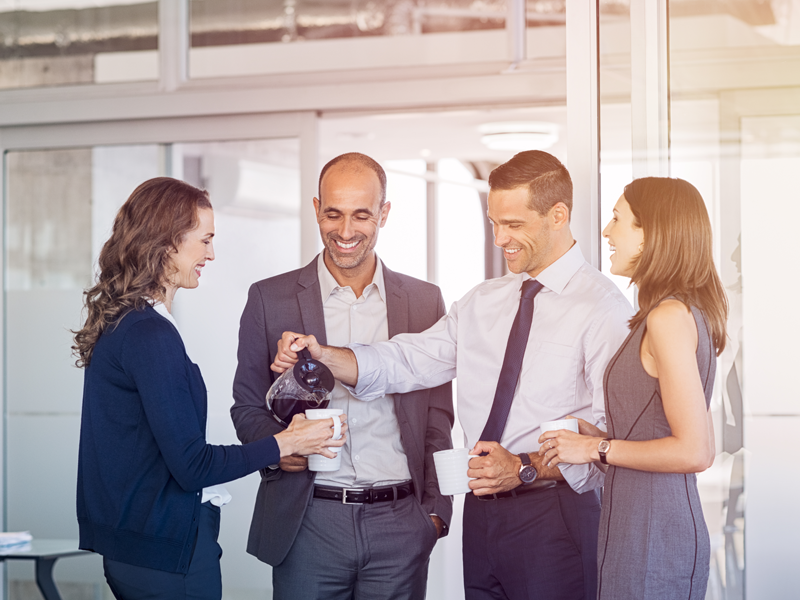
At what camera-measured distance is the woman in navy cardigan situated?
1.82m

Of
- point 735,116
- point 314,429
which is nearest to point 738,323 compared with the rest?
point 735,116

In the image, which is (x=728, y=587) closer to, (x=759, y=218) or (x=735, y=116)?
(x=759, y=218)

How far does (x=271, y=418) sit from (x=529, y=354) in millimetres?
710

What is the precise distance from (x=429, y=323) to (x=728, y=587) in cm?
118

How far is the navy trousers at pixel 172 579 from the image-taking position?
185 centimetres

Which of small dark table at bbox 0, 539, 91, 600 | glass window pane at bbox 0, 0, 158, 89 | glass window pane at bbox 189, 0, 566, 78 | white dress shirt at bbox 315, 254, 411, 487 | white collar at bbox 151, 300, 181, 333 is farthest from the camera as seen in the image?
glass window pane at bbox 0, 0, 158, 89

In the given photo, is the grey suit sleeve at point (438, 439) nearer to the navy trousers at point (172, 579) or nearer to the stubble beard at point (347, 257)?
the stubble beard at point (347, 257)

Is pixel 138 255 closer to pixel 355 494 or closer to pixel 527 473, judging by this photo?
pixel 355 494

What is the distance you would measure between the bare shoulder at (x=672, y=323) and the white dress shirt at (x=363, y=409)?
2.89ft

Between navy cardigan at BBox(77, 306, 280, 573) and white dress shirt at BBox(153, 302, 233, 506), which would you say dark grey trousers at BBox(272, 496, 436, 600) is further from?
navy cardigan at BBox(77, 306, 280, 573)

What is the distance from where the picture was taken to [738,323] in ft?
8.27

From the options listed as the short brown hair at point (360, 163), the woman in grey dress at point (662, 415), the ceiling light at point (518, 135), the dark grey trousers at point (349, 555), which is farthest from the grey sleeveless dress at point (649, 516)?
the ceiling light at point (518, 135)

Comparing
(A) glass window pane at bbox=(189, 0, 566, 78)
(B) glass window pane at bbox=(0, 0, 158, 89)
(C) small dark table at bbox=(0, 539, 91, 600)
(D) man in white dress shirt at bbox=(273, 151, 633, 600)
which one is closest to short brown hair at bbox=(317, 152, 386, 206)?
(D) man in white dress shirt at bbox=(273, 151, 633, 600)

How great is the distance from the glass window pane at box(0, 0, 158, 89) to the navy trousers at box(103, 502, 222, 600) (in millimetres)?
2709
